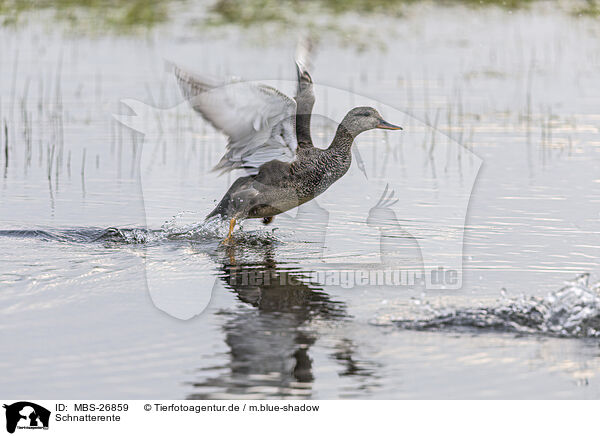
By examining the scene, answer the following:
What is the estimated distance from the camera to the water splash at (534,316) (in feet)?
17.7

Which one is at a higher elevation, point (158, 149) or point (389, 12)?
point (389, 12)

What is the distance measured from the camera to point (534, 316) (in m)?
5.57

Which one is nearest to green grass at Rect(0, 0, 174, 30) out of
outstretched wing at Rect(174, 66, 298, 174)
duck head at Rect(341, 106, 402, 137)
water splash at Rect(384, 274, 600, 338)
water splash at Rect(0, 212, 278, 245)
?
water splash at Rect(0, 212, 278, 245)

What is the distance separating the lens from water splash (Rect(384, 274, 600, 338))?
5.41 meters

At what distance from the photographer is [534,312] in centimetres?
562

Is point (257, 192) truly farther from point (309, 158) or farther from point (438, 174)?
point (438, 174)

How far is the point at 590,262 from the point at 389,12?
15371 millimetres

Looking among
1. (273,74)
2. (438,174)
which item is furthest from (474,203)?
(273,74)

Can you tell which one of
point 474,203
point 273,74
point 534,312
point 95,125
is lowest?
point 534,312
